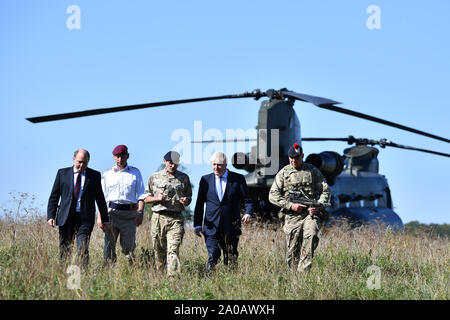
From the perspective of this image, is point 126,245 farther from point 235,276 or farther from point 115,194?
point 235,276

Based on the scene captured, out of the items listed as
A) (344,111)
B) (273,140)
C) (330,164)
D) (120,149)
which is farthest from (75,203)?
(330,164)

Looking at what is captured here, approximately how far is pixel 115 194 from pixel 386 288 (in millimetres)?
4027

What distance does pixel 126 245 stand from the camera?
328 inches

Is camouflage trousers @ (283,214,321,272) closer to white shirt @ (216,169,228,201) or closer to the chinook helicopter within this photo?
white shirt @ (216,169,228,201)

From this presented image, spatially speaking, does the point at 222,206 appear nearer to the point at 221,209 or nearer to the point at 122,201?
the point at 221,209

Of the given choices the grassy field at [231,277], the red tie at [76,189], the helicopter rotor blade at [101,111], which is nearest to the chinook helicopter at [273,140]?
the helicopter rotor blade at [101,111]

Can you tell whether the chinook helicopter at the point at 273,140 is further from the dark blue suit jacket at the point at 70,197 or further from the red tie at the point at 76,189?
the red tie at the point at 76,189

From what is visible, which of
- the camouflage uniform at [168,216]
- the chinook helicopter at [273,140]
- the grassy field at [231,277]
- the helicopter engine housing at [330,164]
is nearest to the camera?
the grassy field at [231,277]

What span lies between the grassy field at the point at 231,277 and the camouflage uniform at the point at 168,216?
0.96 feet

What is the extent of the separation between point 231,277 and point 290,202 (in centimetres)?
159

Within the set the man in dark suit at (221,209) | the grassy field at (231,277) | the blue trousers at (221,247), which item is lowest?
the grassy field at (231,277)

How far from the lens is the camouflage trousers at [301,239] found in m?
7.93

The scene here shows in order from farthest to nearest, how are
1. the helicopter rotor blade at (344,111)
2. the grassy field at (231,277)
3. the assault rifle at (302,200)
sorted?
1. the helicopter rotor blade at (344,111)
2. the assault rifle at (302,200)
3. the grassy field at (231,277)

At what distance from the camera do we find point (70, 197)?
7688 millimetres
